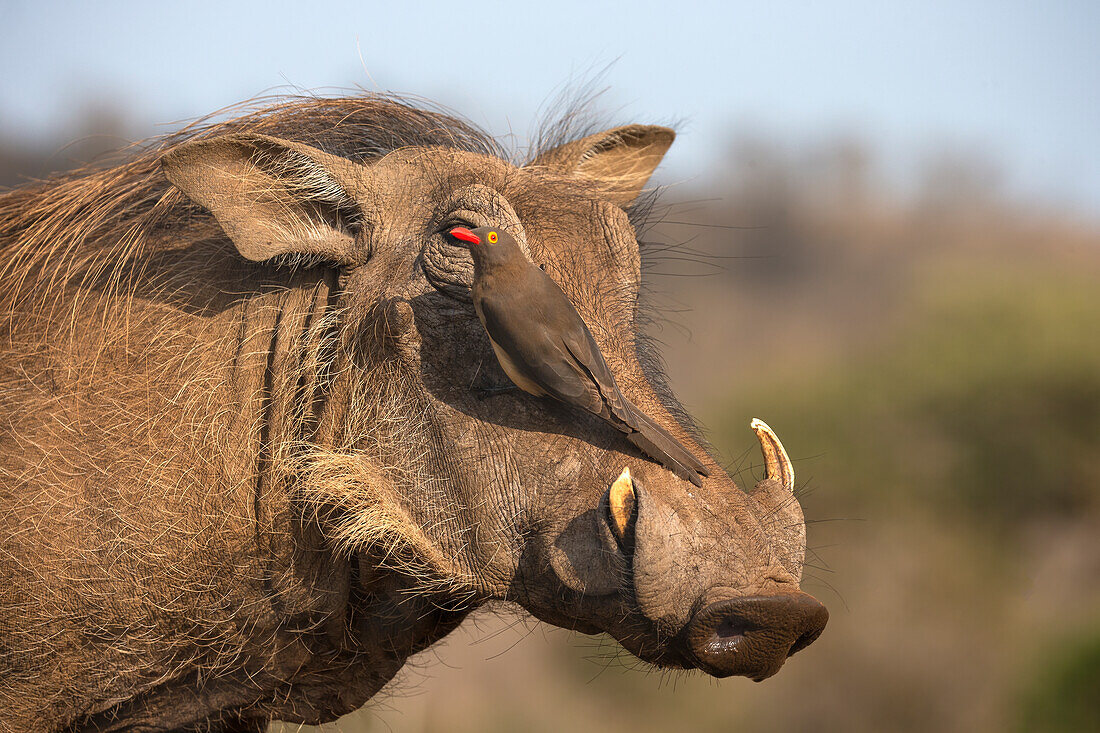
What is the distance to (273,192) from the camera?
7.65 ft

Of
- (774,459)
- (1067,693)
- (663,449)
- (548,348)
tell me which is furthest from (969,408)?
(548,348)

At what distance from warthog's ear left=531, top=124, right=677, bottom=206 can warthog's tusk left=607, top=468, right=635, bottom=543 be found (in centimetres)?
117

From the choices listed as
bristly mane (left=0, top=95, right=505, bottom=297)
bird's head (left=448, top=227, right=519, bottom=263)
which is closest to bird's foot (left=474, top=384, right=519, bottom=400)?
bird's head (left=448, top=227, right=519, bottom=263)

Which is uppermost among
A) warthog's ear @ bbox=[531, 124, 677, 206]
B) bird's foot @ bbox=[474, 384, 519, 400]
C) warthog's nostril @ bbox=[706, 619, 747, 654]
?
warthog's ear @ bbox=[531, 124, 677, 206]

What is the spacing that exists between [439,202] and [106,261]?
2.95 ft

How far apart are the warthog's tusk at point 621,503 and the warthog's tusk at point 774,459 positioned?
1.35 feet

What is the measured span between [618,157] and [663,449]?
4.46ft

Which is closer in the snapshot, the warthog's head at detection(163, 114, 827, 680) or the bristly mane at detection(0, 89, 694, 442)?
the warthog's head at detection(163, 114, 827, 680)

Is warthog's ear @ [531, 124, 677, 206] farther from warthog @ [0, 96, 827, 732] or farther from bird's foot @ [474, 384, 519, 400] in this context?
bird's foot @ [474, 384, 519, 400]

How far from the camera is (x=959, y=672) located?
287 inches

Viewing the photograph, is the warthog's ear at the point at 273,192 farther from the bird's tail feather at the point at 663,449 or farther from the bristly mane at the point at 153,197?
the bird's tail feather at the point at 663,449

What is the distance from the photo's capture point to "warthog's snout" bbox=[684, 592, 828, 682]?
5.65 feet

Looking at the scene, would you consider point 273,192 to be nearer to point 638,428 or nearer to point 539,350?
point 539,350

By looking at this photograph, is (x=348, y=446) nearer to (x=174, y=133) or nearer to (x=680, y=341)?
(x=174, y=133)
